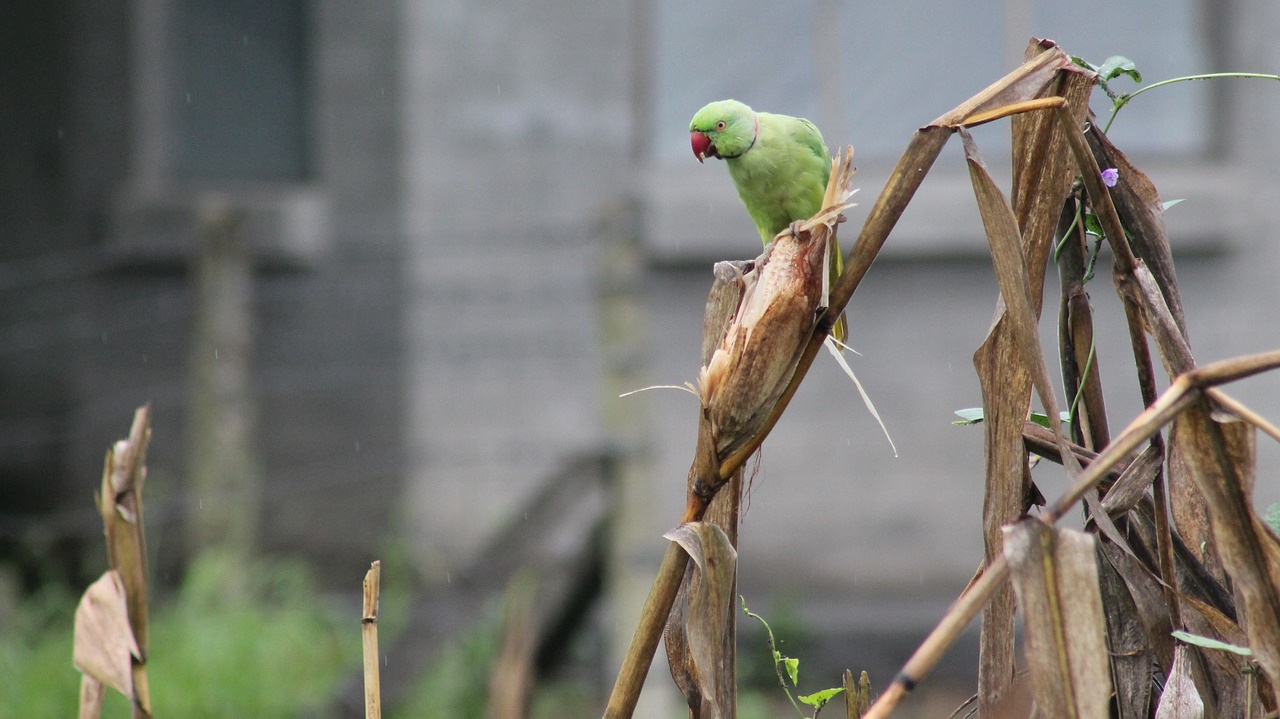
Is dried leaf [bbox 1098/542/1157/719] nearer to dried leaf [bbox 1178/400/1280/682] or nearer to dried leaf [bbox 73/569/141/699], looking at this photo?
dried leaf [bbox 1178/400/1280/682]

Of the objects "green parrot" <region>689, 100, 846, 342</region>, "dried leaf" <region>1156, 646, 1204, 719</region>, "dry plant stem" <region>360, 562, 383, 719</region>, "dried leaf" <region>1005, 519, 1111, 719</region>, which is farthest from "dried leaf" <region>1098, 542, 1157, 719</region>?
"green parrot" <region>689, 100, 846, 342</region>

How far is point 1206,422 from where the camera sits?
447 mm

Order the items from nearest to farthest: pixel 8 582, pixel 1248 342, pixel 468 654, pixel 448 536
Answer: pixel 468 654
pixel 8 582
pixel 1248 342
pixel 448 536

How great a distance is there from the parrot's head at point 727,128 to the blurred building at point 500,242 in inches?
81.7

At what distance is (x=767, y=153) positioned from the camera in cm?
119

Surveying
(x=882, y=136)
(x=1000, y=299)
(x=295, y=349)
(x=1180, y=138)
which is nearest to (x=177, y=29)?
(x=295, y=349)

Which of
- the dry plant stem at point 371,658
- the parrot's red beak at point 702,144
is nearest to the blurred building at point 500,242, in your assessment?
the parrot's red beak at point 702,144

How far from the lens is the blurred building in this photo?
3.78 meters

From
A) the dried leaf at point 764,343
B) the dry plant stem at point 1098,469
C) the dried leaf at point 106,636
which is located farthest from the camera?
the dried leaf at point 106,636

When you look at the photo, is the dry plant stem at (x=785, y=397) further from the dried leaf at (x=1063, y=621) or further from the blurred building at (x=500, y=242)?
the blurred building at (x=500, y=242)

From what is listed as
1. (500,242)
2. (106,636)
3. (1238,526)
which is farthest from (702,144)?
(500,242)

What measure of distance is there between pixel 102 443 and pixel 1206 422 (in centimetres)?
476

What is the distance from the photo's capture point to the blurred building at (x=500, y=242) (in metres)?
3.78

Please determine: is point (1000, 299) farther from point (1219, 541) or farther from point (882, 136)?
point (882, 136)
